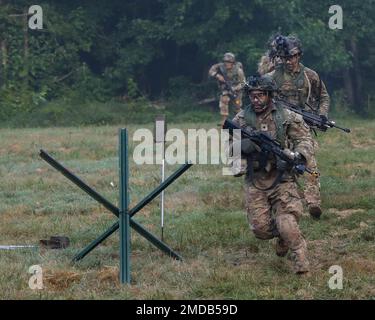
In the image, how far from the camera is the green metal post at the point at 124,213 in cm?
773

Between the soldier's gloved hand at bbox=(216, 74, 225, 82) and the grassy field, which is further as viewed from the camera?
the soldier's gloved hand at bbox=(216, 74, 225, 82)

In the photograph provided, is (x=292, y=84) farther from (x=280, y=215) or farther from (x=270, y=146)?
(x=280, y=215)

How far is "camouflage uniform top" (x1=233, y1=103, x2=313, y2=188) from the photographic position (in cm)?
837

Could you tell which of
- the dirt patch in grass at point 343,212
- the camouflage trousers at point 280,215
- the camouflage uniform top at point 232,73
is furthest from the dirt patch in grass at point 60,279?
the camouflage uniform top at point 232,73

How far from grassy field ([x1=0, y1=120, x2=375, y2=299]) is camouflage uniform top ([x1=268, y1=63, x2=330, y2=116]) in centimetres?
121

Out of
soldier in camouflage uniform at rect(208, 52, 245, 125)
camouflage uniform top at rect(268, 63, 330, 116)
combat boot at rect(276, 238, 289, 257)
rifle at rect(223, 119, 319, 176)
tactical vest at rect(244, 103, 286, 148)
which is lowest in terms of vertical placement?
combat boot at rect(276, 238, 289, 257)

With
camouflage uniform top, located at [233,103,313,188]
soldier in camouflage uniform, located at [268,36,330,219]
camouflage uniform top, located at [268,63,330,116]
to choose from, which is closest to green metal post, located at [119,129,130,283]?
camouflage uniform top, located at [233,103,313,188]

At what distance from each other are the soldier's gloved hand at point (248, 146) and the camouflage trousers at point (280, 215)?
0.38m

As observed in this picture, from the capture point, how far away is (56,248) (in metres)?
9.45

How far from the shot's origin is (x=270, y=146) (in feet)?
27.0

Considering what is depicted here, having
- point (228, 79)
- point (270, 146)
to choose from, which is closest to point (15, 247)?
point (270, 146)

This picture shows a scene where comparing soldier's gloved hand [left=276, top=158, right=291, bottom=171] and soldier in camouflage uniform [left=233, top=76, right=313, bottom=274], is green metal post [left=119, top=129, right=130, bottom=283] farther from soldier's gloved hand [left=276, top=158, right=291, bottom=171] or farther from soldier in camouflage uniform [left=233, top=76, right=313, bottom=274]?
soldier's gloved hand [left=276, top=158, right=291, bottom=171]

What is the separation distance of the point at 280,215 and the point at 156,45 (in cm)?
2091
